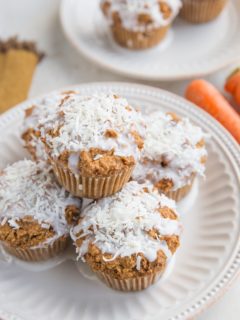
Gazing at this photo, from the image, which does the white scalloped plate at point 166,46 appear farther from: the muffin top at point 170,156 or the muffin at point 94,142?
the muffin at point 94,142

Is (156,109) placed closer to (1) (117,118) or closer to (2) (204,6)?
(1) (117,118)

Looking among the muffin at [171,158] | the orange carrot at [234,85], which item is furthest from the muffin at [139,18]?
the muffin at [171,158]

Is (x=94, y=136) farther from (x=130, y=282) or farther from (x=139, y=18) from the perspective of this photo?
(x=139, y=18)

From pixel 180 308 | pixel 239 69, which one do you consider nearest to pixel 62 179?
pixel 180 308

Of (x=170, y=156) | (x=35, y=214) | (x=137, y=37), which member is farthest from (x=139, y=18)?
(x=35, y=214)

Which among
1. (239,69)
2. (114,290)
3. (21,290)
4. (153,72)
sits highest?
(239,69)

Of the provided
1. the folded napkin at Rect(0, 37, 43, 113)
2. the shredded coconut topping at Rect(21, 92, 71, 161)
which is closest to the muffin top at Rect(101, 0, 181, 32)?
the folded napkin at Rect(0, 37, 43, 113)

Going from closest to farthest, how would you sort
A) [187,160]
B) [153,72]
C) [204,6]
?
[187,160]
[153,72]
[204,6]
